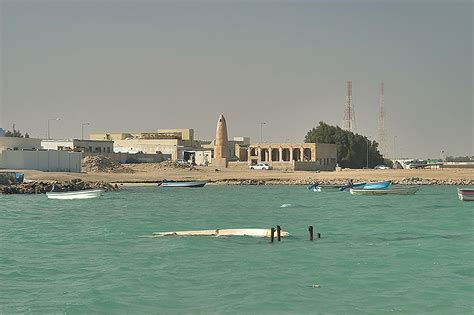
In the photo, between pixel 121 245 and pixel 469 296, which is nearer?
pixel 469 296

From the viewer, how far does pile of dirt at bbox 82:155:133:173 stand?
99.4m

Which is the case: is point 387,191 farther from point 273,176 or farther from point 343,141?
point 343,141

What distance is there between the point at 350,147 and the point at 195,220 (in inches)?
3665

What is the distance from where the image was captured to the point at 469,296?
22.8m

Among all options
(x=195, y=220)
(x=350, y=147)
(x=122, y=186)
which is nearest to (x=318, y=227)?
(x=195, y=220)

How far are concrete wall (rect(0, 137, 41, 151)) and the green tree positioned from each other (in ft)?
179

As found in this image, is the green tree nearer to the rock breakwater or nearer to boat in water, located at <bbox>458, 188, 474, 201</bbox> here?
the rock breakwater

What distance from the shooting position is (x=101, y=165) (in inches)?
4003

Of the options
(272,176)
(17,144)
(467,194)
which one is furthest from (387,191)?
(17,144)

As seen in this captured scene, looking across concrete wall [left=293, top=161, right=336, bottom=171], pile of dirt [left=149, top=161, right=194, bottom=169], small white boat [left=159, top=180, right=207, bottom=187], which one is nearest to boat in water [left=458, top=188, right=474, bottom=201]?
small white boat [left=159, top=180, right=207, bottom=187]

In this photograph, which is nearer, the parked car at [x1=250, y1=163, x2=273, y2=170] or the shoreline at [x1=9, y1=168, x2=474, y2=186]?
the shoreline at [x1=9, y1=168, x2=474, y2=186]

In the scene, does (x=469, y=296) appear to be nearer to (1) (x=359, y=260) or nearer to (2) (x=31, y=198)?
(1) (x=359, y=260)

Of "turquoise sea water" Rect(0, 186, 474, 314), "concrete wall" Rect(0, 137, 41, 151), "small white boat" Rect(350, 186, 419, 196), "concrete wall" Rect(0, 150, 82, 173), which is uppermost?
"concrete wall" Rect(0, 137, 41, 151)

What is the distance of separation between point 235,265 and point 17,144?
7059cm
